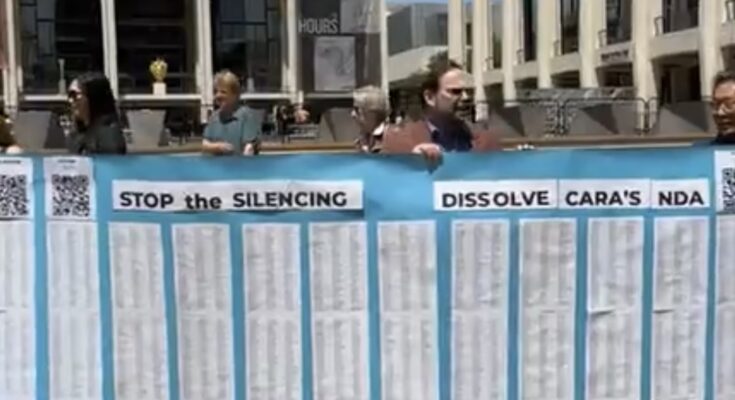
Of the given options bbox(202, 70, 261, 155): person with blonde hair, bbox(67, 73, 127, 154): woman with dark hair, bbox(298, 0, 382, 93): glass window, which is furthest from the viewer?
bbox(298, 0, 382, 93): glass window

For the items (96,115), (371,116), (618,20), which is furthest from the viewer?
(618,20)

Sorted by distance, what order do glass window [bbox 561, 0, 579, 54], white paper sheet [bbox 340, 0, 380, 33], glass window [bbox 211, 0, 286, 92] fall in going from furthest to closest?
glass window [bbox 561, 0, 579, 54] → glass window [bbox 211, 0, 286, 92] → white paper sheet [bbox 340, 0, 380, 33]

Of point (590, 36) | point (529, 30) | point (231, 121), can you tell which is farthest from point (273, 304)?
point (529, 30)

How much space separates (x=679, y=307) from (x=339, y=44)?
40.1 meters

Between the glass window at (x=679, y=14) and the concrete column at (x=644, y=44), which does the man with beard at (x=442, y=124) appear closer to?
the glass window at (x=679, y=14)

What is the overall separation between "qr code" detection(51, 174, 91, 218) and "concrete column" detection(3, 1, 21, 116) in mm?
36696

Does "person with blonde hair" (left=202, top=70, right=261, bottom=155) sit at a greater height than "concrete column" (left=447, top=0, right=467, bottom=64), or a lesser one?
lesser

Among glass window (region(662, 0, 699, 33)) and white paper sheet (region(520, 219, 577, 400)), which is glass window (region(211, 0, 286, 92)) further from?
white paper sheet (region(520, 219, 577, 400))

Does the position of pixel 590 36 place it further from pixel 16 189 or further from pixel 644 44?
pixel 16 189

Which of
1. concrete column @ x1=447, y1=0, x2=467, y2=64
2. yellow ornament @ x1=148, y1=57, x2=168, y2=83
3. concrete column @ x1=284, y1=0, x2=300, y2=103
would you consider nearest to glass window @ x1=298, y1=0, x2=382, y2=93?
concrete column @ x1=284, y1=0, x2=300, y2=103

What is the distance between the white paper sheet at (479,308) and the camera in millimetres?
2924

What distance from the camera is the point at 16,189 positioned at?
3023 millimetres

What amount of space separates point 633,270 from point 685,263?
0.54 ft

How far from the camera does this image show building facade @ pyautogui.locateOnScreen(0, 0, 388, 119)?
41469 mm
